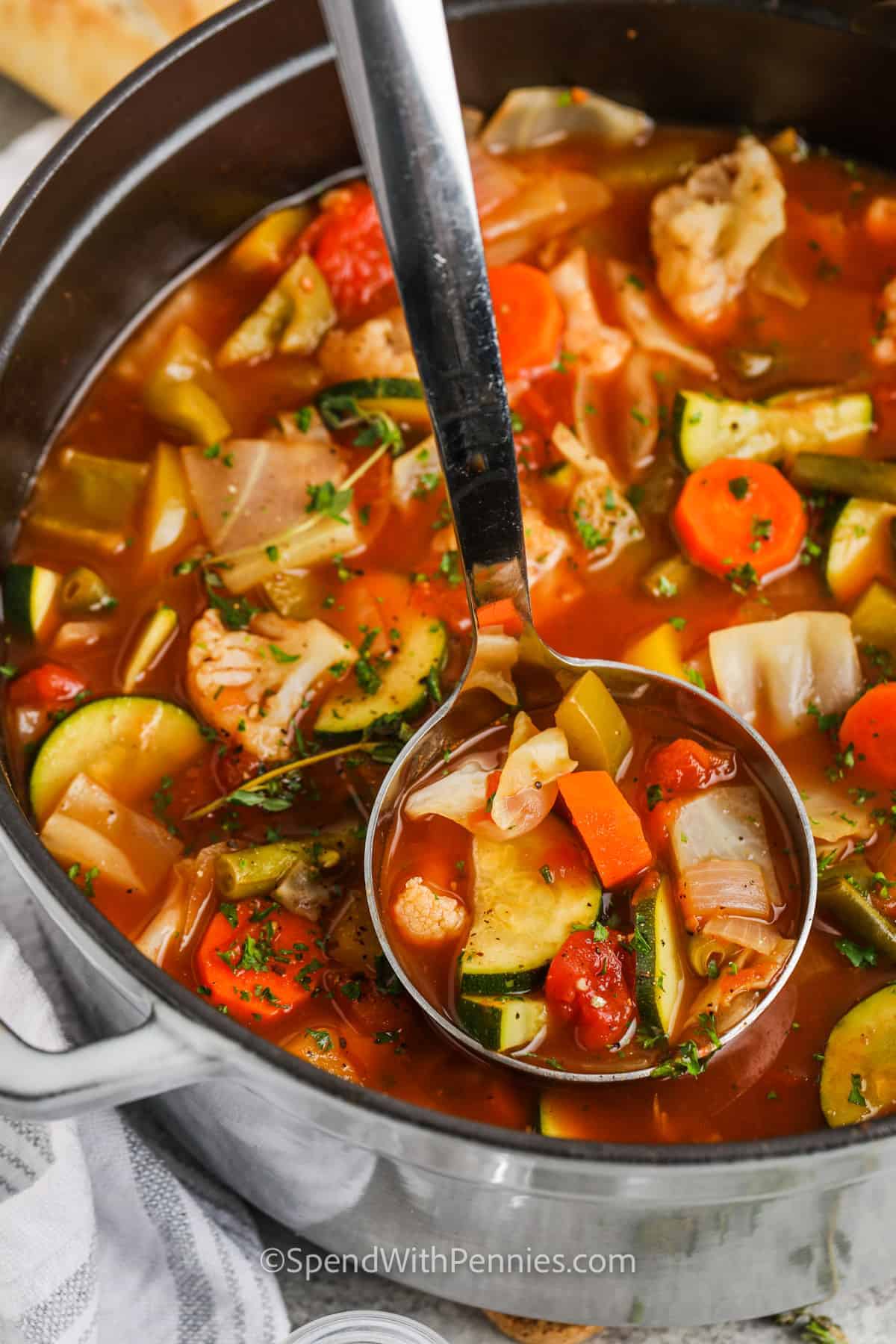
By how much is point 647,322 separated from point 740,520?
710mm

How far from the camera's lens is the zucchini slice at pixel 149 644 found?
3.08 metres

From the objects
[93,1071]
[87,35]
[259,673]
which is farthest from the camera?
[87,35]

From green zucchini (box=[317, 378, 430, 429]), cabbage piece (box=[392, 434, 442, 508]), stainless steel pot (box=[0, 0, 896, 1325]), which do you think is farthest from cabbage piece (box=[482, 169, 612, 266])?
cabbage piece (box=[392, 434, 442, 508])

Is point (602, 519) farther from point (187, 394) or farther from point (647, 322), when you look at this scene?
point (187, 394)

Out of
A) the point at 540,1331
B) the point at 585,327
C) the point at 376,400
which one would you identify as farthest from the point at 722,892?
the point at 585,327

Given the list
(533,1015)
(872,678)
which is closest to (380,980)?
(533,1015)

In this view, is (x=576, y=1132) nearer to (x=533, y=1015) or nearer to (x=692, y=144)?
(x=533, y=1015)

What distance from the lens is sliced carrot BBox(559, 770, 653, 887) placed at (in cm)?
260

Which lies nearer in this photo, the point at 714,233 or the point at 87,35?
the point at 714,233

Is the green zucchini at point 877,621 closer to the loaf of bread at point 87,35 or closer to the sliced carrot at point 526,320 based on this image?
the sliced carrot at point 526,320

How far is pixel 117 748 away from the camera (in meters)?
2.94

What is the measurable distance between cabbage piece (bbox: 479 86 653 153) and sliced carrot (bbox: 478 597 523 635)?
1768mm

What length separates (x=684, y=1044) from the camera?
2504 millimetres

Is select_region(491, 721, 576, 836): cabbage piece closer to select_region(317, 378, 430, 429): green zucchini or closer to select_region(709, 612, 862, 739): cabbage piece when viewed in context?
select_region(709, 612, 862, 739): cabbage piece
